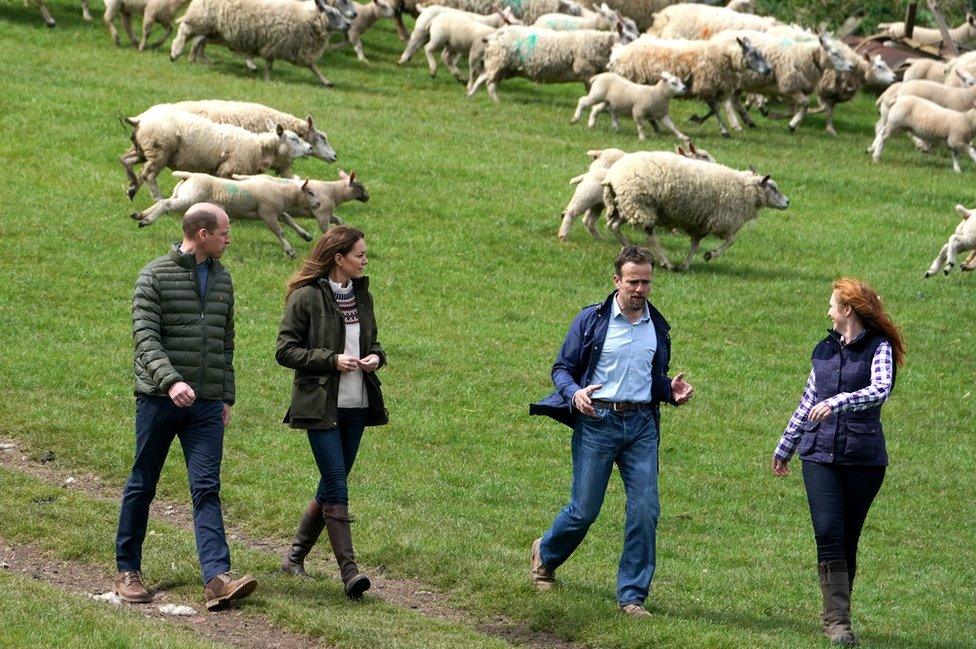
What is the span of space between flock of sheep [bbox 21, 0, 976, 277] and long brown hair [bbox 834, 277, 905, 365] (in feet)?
32.0

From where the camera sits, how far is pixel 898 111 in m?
25.6

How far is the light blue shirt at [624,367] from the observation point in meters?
8.29

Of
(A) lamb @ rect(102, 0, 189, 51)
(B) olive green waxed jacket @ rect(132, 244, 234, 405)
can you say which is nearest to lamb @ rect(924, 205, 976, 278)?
(B) olive green waxed jacket @ rect(132, 244, 234, 405)

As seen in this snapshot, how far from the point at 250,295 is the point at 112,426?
4260 mm

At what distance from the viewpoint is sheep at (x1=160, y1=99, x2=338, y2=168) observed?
19.6 meters

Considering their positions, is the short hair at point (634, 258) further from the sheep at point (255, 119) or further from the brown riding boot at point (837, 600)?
the sheep at point (255, 119)

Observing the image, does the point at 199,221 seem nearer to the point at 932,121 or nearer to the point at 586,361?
the point at 586,361

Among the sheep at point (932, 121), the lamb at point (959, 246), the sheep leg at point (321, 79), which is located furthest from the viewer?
the sheep leg at point (321, 79)

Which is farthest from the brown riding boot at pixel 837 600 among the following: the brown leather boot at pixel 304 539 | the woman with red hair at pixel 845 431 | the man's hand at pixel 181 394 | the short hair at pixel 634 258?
the man's hand at pixel 181 394

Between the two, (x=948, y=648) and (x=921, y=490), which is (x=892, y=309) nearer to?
(x=921, y=490)

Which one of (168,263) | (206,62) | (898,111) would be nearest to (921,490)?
(168,263)

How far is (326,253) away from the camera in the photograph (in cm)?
820

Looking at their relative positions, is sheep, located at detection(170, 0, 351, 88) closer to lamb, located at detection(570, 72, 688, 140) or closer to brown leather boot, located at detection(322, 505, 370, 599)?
lamb, located at detection(570, 72, 688, 140)

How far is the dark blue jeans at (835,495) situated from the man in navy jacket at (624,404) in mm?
881
